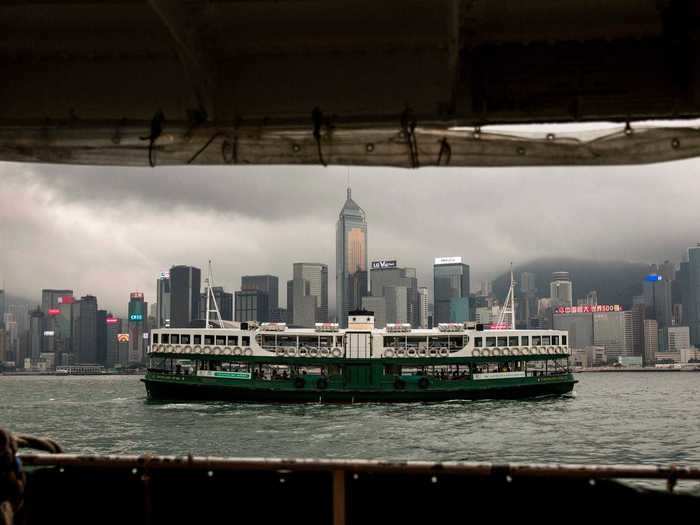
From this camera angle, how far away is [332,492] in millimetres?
3838

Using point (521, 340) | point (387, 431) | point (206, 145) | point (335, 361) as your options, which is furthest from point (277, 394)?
point (206, 145)

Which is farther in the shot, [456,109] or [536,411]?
[536,411]

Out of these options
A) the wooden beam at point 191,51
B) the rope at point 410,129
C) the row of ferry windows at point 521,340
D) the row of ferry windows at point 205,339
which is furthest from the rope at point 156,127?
the row of ferry windows at point 521,340

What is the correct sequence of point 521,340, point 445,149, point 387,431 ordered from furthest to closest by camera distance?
point 521,340 → point 387,431 → point 445,149

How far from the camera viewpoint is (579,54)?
4082 mm

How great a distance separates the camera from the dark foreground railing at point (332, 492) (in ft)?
12.0

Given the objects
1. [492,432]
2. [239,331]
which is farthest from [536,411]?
[239,331]

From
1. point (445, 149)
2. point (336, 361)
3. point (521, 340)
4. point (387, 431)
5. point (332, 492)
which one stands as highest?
point (445, 149)

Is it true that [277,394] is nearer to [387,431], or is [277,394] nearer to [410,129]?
[387,431]

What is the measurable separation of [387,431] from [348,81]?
19.2 metres

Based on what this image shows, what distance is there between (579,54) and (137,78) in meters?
2.69

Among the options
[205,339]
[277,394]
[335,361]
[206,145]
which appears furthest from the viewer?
[205,339]

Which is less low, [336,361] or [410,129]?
[410,129]

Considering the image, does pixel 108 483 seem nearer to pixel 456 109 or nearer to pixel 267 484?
pixel 267 484
